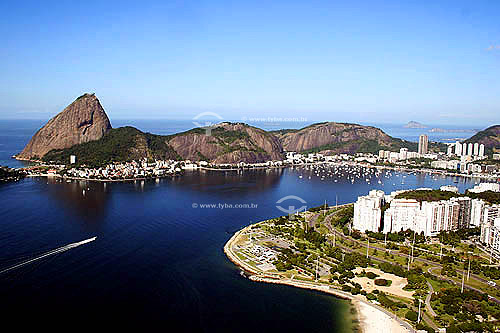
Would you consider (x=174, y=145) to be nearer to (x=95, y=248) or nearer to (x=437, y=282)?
(x=95, y=248)

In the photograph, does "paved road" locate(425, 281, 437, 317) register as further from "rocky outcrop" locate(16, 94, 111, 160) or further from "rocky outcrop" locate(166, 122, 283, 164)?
"rocky outcrop" locate(16, 94, 111, 160)

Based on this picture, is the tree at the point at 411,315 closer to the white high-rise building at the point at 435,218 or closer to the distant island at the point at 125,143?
the white high-rise building at the point at 435,218

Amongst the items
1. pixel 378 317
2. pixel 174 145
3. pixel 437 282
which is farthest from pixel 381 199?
pixel 174 145

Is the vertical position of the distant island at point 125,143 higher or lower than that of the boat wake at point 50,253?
higher

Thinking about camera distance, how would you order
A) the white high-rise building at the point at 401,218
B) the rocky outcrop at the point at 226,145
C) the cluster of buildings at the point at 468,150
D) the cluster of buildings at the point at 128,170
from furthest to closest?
the cluster of buildings at the point at 468,150, the rocky outcrop at the point at 226,145, the cluster of buildings at the point at 128,170, the white high-rise building at the point at 401,218

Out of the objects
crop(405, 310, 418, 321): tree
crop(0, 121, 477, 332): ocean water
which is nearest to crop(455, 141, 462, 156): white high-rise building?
crop(0, 121, 477, 332): ocean water

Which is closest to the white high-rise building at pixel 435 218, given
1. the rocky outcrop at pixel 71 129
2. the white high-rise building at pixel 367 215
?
the white high-rise building at pixel 367 215
